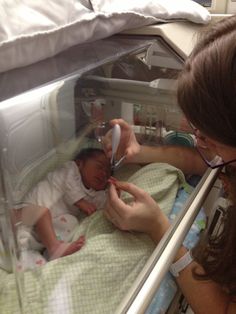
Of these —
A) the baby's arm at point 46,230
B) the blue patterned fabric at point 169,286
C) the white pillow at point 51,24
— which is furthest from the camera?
the blue patterned fabric at point 169,286

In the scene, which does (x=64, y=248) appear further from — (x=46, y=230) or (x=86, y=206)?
(x=86, y=206)

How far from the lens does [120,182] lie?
1.01 meters

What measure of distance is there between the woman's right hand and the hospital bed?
0.02 metres

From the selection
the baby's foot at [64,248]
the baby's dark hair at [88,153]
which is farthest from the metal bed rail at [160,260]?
the baby's dark hair at [88,153]

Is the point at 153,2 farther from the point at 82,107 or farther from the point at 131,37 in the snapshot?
the point at 82,107

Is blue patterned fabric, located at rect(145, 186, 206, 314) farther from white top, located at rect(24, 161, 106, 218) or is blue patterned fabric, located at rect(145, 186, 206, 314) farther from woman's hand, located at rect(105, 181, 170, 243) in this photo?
white top, located at rect(24, 161, 106, 218)

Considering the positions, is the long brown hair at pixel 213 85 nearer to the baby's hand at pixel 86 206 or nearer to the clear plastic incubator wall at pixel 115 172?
the clear plastic incubator wall at pixel 115 172

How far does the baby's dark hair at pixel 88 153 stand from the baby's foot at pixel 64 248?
0.25 metres

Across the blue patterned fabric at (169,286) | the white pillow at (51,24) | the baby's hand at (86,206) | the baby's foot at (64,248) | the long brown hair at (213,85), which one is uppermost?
the white pillow at (51,24)

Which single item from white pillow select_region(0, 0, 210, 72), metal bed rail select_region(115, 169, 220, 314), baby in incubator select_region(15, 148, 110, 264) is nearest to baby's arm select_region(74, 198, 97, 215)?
baby in incubator select_region(15, 148, 110, 264)

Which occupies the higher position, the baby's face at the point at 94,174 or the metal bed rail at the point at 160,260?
the metal bed rail at the point at 160,260

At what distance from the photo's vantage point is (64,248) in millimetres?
808

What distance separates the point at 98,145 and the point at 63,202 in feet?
0.75

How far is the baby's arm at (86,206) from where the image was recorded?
0.96 meters
